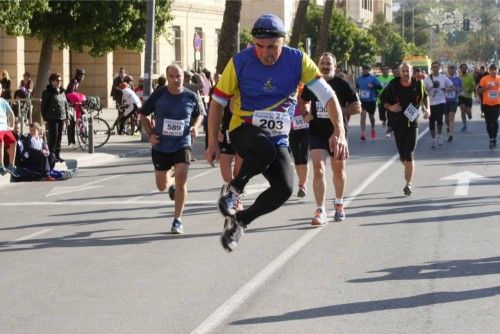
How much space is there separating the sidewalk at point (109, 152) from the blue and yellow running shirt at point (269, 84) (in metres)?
11.9

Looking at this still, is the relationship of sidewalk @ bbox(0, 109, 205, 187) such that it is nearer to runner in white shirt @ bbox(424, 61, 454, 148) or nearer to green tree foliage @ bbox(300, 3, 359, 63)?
runner in white shirt @ bbox(424, 61, 454, 148)

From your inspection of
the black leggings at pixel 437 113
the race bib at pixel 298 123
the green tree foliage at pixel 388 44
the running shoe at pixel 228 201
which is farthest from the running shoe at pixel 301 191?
the green tree foliage at pixel 388 44

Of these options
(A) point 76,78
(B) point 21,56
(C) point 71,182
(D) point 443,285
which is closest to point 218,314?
(D) point 443,285

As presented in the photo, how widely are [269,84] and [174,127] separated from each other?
14.8 feet

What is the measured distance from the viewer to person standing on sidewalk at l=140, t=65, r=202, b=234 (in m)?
13.6

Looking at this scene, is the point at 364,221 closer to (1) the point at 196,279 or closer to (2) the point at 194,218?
(2) the point at 194,218

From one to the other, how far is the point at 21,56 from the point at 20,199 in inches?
1043

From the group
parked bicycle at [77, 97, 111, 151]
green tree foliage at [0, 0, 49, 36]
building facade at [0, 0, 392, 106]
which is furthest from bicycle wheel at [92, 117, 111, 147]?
building facade at [0, 0, 392, 106]

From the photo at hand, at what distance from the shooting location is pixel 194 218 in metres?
15.0

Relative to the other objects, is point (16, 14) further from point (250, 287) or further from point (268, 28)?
point (268, 28)

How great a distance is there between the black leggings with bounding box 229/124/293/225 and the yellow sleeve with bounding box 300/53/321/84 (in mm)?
511

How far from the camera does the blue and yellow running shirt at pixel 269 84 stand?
30.6ft

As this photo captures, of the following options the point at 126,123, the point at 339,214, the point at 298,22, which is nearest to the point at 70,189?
the point at 339,214

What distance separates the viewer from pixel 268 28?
896cm
